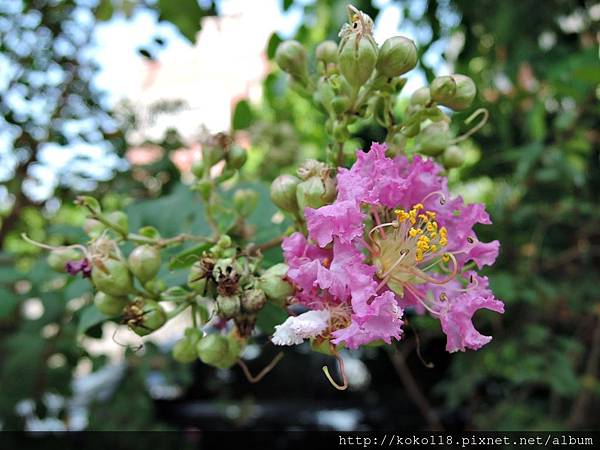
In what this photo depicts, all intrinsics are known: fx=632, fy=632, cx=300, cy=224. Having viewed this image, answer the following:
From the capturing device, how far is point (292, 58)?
912 millimetres

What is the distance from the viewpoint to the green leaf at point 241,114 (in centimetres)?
162

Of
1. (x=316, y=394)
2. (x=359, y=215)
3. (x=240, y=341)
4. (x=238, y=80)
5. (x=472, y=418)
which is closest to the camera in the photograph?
(x=359, y=215)

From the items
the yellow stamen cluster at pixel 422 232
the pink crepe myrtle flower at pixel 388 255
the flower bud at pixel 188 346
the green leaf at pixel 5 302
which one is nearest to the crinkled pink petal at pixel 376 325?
the pink crepe myrtle flower at pixel 388 255

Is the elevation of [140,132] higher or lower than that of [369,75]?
lower

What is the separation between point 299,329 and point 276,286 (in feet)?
0.28

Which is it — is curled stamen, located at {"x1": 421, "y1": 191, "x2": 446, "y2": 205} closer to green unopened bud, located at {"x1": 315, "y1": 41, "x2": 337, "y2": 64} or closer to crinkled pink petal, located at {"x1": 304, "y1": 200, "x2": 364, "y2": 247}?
crinkled pink petal, located at {"x1": 304, "y1": 200, "x2": 364, "y2": 247}

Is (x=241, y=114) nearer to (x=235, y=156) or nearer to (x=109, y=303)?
(x=235, y=156)

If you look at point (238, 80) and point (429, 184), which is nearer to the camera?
point (429, 184)

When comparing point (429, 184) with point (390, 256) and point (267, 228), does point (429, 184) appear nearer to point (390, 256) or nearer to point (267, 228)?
point (390, 256)

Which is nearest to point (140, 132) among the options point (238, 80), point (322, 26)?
point (322, 26)

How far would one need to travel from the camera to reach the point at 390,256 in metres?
0.73

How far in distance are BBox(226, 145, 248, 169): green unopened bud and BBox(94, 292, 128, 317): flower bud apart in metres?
0.27

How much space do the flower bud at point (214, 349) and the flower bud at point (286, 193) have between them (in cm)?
18

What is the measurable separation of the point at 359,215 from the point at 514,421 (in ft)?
4.60
